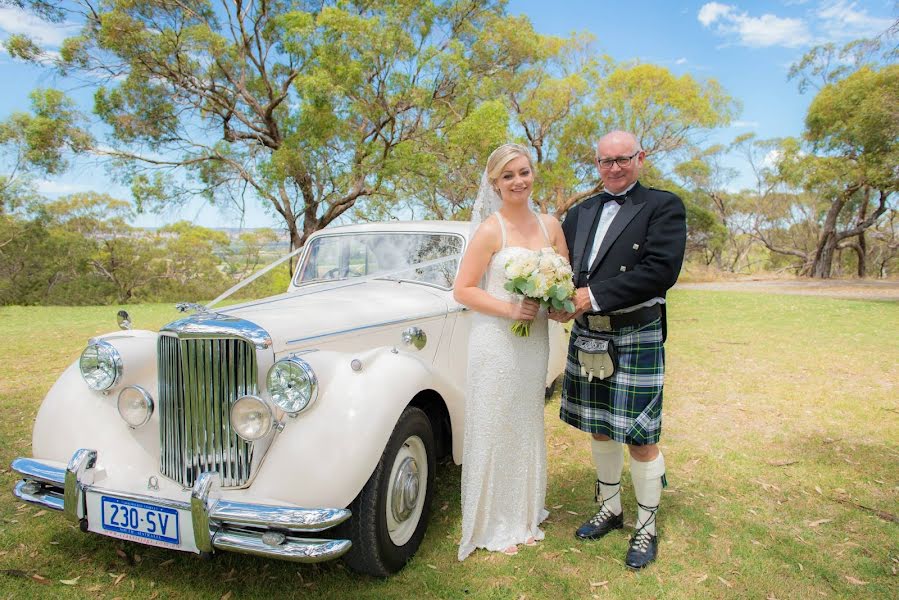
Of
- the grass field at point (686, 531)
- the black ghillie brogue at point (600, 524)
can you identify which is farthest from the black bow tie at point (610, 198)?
the grass field at point (686, 531)

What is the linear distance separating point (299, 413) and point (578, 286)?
152cm

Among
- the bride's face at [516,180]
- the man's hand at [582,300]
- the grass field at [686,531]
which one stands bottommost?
the grass field at [686,531]

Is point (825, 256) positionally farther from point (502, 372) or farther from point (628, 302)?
point (502, 372)

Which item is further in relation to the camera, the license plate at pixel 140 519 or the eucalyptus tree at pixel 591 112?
the eucalyptus tree at pixel 591 112

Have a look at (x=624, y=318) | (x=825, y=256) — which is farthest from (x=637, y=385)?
(x=825, y=256)

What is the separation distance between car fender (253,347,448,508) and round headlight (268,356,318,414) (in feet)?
0.17

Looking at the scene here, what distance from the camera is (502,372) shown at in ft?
9.68

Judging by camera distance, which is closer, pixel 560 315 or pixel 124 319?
pixel 560 315

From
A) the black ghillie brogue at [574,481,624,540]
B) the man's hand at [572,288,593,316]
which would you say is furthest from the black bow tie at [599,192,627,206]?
the black ghillie brogue at [574,481,624,540]

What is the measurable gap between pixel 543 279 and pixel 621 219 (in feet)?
1.77

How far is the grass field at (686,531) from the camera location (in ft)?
9.14

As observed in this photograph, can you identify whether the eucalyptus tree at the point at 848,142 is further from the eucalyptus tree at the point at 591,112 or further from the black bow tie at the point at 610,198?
the black bow tie at the point at 610,198

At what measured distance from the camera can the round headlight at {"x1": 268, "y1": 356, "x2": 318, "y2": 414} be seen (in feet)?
8.27

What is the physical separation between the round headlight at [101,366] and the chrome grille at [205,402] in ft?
1.13
